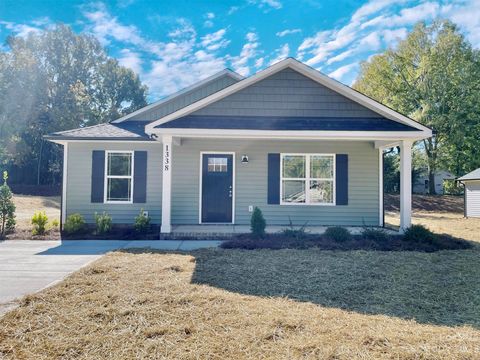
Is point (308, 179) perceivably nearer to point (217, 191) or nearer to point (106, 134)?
point (217, 191)

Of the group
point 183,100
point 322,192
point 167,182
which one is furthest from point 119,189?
point 322,192

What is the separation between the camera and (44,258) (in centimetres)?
559

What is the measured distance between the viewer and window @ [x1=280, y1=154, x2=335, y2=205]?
8.73 meters

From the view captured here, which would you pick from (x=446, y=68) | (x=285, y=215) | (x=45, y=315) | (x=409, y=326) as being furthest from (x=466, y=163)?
(x=45, y=315)

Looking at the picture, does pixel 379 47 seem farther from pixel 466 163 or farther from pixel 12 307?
pixel 12 307

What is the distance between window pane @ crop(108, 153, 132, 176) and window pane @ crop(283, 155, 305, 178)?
15.0ft

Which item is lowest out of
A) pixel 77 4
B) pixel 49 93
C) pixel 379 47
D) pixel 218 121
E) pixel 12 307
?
pixel 12 307

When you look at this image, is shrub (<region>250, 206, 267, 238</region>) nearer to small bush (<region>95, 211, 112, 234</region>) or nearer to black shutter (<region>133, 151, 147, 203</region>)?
black shutter (<region>133, 151, 147, 203</region>)

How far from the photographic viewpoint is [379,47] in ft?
81.4

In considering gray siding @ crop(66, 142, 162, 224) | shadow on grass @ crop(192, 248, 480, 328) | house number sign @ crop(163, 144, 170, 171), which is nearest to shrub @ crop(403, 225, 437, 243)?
shadow on grass @ crop(192, 248, 480, 328)

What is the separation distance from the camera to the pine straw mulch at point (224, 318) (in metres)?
2.48

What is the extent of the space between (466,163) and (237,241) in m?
23.4

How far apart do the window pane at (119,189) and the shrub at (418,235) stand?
292 inches

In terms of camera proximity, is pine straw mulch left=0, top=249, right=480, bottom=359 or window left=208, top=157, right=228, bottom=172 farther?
window left=208, top=157, right=228, bottom=172
